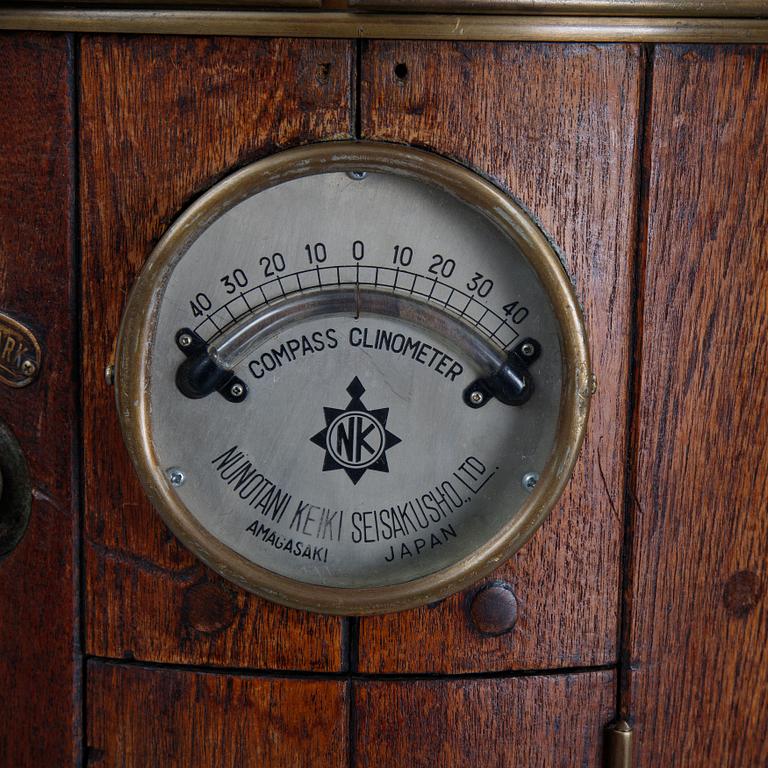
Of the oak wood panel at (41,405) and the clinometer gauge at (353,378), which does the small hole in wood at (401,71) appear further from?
the oak wood panel at (41,405)

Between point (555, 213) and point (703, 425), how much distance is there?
0.29 m

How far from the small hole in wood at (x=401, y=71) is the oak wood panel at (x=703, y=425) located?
0.26 meters

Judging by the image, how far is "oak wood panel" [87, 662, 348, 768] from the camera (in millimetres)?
1004

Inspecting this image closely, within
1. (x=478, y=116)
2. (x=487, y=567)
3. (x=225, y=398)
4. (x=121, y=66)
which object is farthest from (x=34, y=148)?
(x=487, y=567)

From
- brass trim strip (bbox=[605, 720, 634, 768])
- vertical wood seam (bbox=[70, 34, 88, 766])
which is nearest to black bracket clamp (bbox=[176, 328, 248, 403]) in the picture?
vertical wood seam (bbox=[70, 34, 88, 766])

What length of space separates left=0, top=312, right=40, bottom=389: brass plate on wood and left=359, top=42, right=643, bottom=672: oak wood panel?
428mm

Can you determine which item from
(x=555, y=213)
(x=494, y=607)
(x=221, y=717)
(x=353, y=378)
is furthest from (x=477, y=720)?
(x=555, y=213)

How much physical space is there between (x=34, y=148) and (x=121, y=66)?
0.13 m

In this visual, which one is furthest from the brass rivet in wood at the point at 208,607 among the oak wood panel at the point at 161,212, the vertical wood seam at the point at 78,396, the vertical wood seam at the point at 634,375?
the vertical wood seam at the point at 634,375

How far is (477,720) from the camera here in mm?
1006

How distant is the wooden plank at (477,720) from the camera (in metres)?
1.00

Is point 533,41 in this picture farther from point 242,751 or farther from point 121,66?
point 242,751

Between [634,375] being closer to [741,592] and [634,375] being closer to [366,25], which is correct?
[741,592]

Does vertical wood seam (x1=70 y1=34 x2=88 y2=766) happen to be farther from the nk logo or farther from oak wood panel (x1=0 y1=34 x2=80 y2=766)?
the nk logo
